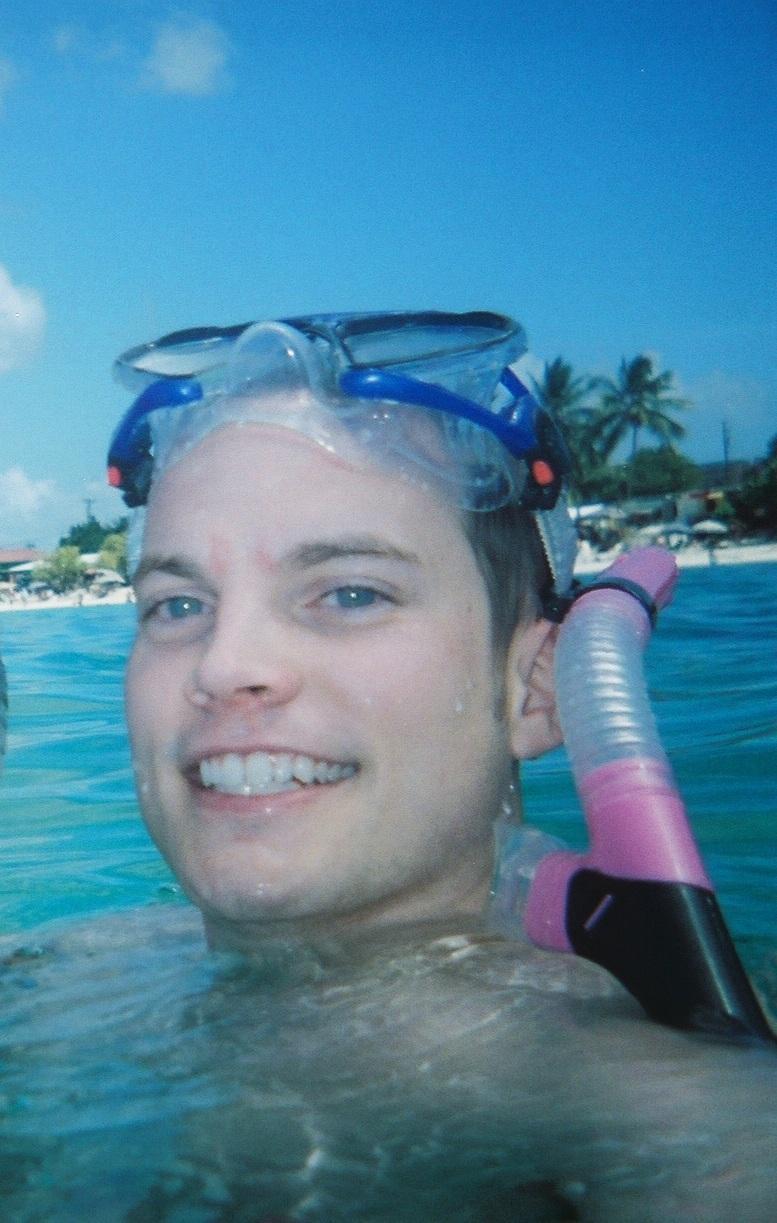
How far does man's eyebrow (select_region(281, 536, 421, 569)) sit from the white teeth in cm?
38

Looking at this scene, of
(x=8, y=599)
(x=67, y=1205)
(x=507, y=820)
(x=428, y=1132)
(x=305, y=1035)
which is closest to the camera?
(x=67, y=1205)

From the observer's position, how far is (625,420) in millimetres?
57938

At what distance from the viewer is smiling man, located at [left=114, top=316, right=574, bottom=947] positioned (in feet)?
6.95

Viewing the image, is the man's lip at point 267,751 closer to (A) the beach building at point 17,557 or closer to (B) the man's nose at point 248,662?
(B) the man's nose at point 248,662

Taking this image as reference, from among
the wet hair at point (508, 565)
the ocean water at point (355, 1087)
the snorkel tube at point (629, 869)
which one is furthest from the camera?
the wet hair at point (508, 565)

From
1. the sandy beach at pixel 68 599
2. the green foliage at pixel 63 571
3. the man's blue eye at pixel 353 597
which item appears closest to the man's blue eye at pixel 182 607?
the man's blue eye at pixel 353 597

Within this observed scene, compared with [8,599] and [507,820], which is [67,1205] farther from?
[8,599]

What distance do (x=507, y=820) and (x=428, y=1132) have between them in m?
0.98

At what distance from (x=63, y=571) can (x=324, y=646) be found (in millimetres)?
56435

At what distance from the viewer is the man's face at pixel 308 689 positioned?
2113 millimetres

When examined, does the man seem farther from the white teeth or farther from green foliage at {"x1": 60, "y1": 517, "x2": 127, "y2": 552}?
green foliage at {"x1": 60, "y1": 517, "x2": 127, "y2": 552}

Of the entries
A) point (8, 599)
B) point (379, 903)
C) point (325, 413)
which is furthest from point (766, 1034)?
point (8, 599)

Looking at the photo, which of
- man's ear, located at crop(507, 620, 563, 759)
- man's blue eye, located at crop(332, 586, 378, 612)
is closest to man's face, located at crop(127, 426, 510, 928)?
man's blue eye, located at crop(332, 586, 378, 612)

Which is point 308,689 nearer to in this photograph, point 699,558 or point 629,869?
point 629,869
